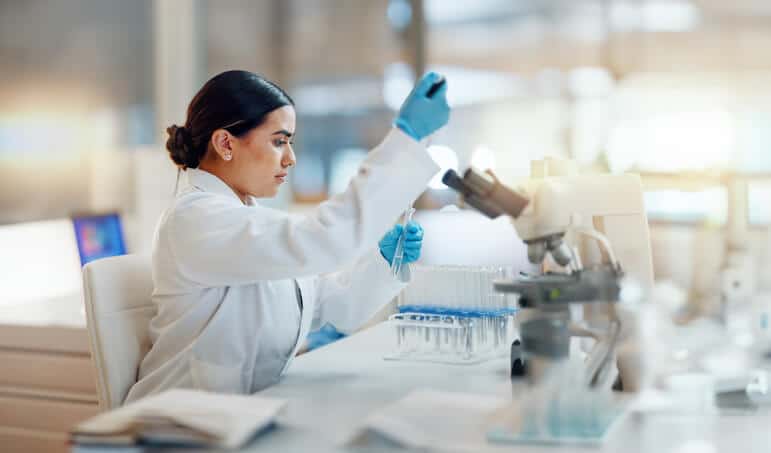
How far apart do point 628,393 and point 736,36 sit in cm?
224

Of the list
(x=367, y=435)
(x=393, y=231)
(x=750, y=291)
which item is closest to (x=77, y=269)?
(x=393, y=231)

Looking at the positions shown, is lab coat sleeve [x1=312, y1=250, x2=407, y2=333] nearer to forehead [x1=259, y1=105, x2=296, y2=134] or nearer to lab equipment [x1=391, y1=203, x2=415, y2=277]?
lab equipment [x1=391, y1=203, x2=415, y2=277]

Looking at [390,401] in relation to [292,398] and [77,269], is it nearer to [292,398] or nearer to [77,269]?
[292,398]

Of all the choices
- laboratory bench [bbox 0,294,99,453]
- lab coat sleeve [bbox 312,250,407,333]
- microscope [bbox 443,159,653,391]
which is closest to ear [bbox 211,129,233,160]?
lab coat sleeve [bbox 312,250,407,333]

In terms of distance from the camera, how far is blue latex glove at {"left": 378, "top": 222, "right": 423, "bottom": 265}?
71.5 inches

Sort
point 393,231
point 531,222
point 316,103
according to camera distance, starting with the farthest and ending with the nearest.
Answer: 1. point 316,103
2. point 393,231
3. point 531,222

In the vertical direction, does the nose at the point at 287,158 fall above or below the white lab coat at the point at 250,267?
above

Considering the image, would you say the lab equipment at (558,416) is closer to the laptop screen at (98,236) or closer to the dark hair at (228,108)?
the dark hair at (228,108)

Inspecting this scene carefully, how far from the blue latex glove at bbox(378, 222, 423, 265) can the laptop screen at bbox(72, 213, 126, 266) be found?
5.03 feet

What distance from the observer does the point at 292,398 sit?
1.46 metres

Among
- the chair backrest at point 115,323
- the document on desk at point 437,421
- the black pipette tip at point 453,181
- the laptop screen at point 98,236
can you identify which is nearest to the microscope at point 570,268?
the black pipette tip at point 453,181

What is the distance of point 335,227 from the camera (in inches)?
57.4

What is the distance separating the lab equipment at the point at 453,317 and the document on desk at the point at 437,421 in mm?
365

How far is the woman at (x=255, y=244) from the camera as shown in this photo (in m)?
1.47
